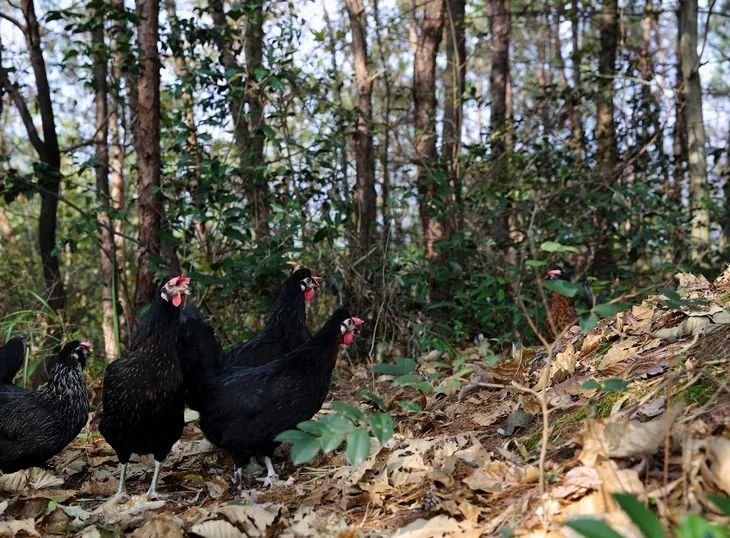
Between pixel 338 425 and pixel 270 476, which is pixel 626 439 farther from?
pixel 270 476

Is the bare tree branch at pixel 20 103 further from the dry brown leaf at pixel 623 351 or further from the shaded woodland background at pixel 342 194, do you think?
the dry brown leaf at pixel 623 351

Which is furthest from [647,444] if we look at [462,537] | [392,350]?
[392,350]

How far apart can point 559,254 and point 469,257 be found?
1.22m

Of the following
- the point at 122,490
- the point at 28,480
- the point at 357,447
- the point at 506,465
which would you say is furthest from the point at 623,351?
the point at 28,480

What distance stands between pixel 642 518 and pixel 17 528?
2.60 metres

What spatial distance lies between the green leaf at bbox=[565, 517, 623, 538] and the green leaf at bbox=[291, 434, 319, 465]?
847 millimetres

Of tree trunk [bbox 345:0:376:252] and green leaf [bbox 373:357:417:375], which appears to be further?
tree trunk [bbox 345:0:376:252]

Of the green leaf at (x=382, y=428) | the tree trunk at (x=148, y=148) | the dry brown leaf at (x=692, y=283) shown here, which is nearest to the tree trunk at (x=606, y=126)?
the dry brown leaf at (x=692, y=283)

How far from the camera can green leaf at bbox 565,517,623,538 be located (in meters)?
1.58

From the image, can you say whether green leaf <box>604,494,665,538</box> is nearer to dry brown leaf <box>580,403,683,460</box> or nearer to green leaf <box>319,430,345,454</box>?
dry brown leaf <box>580,403,683,460</box>

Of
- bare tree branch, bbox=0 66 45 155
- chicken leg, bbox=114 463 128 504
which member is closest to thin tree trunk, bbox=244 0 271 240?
bare tree branch, bbox=0 66 45 155

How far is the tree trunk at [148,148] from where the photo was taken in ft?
21.4

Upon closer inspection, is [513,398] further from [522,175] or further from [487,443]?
[522,175]

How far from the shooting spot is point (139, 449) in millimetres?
4129
